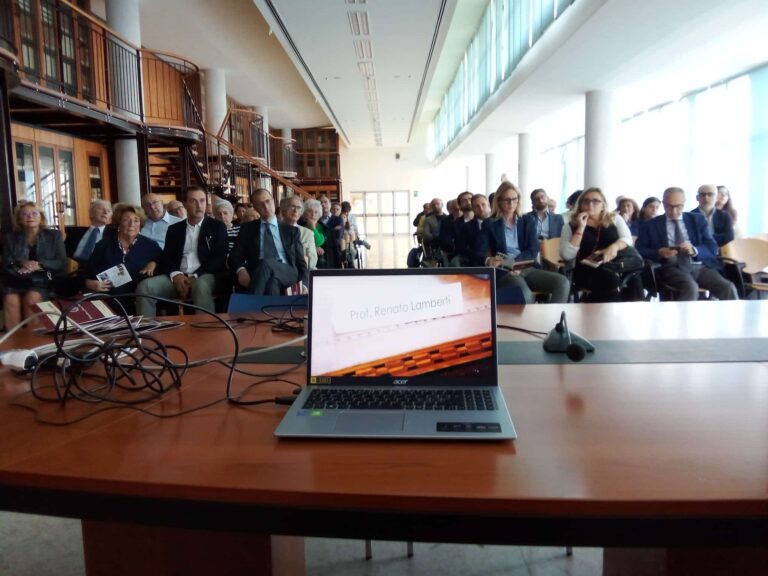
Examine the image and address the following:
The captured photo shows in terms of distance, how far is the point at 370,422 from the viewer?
2.88ft

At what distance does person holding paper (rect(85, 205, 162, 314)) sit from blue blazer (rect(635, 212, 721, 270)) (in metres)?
4.13

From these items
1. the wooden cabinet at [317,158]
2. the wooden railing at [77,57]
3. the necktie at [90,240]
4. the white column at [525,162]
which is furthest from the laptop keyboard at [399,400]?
the wooden cabinet at [317,158]

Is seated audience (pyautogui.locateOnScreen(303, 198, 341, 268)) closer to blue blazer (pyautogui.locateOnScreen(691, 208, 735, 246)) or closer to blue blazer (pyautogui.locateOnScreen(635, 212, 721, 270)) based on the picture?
blue blazer (pyautogui.locateOnScreen(635, 212, 721, 270))

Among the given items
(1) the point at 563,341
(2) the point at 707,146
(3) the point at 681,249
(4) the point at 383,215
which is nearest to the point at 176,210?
(3) the point at 681,249

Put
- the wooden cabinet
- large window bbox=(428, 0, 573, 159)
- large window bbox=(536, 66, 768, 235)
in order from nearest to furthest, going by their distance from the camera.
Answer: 1. large window bbox=(428, 0, 573, 159)
2. large window bbox=(536, 66, 768, 235)
3. the wooden cabinet

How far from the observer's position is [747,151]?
24.0ft

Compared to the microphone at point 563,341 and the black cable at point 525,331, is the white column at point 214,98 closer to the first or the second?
the black cable at point 525,331

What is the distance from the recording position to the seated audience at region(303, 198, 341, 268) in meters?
5.70

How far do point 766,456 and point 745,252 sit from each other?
4687mm

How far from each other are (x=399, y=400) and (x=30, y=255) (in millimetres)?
4573

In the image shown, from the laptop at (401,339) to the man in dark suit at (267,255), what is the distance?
280cm

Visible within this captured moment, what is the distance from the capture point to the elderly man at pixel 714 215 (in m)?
5.11

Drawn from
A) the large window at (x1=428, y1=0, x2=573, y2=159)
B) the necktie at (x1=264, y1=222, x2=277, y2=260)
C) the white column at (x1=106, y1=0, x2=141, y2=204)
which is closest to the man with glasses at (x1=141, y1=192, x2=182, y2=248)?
the necktie at (x1=264, y1=222, x2=277, y2=260)

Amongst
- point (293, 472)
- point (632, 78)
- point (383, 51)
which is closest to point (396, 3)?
point (383, 51)
